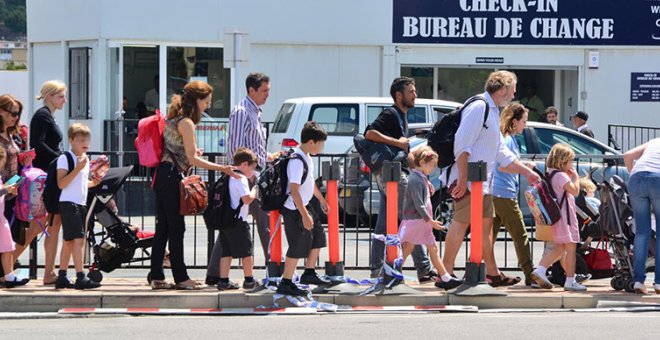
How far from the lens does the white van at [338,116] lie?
19625mm

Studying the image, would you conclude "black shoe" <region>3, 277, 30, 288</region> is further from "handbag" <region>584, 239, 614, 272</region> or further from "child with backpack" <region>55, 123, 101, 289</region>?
"handbag" <region>584, 239, 614, 272</region>

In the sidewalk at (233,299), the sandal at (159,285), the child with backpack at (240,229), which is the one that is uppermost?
the child with backpack at (240,229)

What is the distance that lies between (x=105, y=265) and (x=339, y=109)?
351 inches

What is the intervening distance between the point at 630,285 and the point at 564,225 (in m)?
0.75

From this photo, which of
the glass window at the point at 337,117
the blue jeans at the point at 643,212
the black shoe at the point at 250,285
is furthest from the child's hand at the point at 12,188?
the glass window at the point at 337,117

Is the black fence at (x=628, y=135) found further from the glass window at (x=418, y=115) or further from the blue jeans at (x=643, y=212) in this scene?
the blue jeans at (x=643, y=212)

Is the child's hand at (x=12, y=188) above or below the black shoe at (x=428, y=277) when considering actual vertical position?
above

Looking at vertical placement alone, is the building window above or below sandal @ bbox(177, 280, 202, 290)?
above

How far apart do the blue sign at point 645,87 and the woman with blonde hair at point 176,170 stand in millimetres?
16327

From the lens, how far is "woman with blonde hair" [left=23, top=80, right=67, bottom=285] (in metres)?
11.0

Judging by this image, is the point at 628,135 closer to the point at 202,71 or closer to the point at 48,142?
the point at 202,71

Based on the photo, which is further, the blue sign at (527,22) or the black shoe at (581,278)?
the blue sign at (527,22)

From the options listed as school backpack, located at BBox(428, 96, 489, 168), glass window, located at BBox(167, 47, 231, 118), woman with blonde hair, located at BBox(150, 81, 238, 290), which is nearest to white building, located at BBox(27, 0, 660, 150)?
glass window, located at BBox(167, 47, 231, 118)

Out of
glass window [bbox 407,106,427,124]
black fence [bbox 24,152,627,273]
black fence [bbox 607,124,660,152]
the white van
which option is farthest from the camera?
black fence [bbox 607,124,660,152]
